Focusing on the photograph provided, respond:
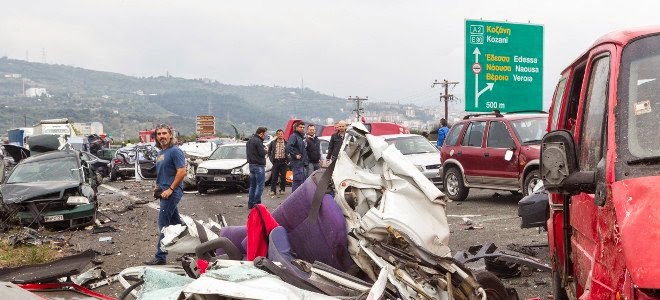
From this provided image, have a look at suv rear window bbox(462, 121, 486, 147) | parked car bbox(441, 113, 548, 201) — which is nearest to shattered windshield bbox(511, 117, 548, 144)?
parked car bbox(441, 113, 548, 201)

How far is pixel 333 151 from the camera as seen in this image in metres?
16.6

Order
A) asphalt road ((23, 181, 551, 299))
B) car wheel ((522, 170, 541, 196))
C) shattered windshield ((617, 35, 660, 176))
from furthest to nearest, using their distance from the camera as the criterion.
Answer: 1. car wheel ((522, 170, 541, 196))
2. asphalt road ((23, 181, 551, 299))
3. shattered windshield ((617, 35, 660, 176))

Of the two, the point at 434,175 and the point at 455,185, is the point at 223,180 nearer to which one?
the point at 434,175

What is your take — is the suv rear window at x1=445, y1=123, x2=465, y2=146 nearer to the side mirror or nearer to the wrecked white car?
the wrecked white car

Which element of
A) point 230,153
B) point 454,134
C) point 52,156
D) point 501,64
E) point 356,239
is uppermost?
point 501,64

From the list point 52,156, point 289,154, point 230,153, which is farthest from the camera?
point 230,153

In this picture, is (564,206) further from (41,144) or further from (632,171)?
(41,144)

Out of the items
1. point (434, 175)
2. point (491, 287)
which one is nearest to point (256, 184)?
point (434, 175)

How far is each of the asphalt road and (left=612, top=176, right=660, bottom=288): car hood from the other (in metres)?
3.58

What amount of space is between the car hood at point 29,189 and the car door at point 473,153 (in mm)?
7729

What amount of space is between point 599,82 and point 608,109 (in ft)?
1.46

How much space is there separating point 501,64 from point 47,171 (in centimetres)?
1185

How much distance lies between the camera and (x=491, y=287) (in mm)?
5188

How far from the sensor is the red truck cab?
253 cm
